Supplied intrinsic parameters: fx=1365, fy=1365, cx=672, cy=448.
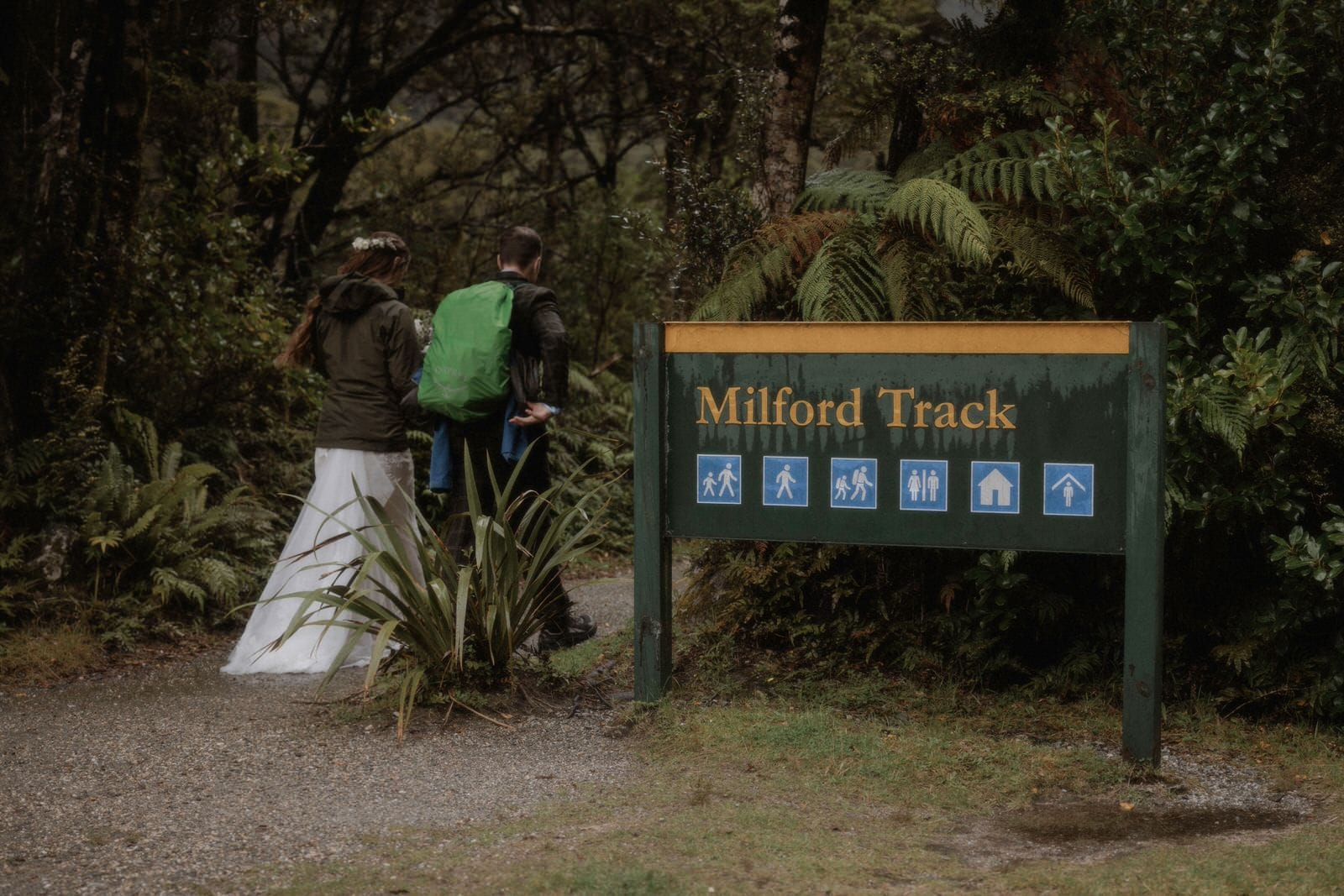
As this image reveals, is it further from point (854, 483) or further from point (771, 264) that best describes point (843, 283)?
point (854, 483)

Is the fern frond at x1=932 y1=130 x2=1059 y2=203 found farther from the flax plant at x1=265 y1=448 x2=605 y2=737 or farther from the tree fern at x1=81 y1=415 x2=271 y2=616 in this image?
the tree fern at x1=81 y1=415 x2=271 y2=616

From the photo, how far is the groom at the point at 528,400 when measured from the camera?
253 inches

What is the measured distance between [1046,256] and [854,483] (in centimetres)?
129

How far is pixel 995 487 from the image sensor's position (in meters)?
5.20

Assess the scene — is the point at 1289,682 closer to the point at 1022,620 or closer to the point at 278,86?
the point at 1022,620

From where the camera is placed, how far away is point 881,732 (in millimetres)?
5371

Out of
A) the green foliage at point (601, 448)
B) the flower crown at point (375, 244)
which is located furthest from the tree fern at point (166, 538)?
the green foliage at point (601, 448)

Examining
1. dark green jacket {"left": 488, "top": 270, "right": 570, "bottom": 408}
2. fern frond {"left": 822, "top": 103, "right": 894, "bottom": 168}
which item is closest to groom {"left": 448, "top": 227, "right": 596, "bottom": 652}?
dark green jacket {"left": 488, "top": 270, "right": 570, "bottom": 408}

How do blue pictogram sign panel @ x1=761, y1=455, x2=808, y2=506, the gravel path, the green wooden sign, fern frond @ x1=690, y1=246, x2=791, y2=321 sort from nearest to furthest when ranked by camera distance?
the gravel path
the green wooden sign
blue pictogram sign panel @ x1=761, y1=455, x2=808, y2=506
fern frond @ x1=690, y1=246, x2=791, y2=321

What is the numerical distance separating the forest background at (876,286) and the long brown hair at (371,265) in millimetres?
1272

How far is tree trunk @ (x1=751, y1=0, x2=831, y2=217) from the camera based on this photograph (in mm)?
7164

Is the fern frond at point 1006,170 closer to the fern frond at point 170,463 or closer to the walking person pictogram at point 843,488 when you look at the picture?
the walking person pictogram at point 843,488

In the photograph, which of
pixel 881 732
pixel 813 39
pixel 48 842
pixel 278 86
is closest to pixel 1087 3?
pixel 813 39

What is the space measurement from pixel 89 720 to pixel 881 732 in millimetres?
3391
